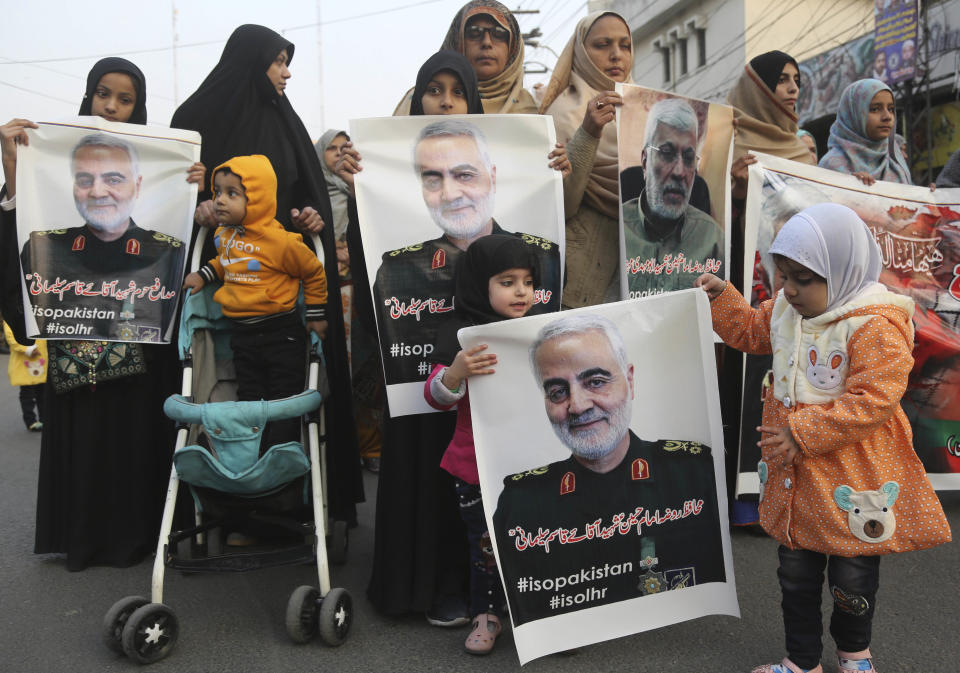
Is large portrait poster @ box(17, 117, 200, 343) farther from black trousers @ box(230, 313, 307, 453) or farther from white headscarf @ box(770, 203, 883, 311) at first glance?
white headscarf @ box(770, 203, 883, 311)

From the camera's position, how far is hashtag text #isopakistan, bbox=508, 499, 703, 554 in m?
2.59

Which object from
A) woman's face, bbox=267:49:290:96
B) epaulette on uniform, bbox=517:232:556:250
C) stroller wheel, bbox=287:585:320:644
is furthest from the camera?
woman's face, bbox=267:49:290:96

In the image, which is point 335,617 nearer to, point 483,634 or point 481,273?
point 483,634

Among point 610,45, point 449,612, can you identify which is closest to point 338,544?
point 449,612

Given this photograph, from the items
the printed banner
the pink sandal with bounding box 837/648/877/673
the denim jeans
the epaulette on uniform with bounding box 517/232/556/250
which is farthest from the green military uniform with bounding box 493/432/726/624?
the printed banner

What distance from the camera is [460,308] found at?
282cm

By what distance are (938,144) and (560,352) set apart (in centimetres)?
1509

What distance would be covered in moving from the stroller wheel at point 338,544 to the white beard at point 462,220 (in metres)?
1.48

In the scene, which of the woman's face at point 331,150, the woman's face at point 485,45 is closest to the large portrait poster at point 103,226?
the woman's face at point 485,45

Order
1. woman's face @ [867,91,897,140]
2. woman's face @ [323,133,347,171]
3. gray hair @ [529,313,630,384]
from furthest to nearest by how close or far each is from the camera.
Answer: woman's face @ [323,133,347,171] < woman's face @ [867,91,897,140] < gray hair @ [529,313,630,384]

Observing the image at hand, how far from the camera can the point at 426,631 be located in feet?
9.78

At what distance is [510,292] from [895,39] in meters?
14.6

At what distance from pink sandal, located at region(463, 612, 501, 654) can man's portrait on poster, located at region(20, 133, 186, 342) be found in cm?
183

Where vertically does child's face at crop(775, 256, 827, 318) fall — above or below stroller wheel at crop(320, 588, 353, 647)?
above
